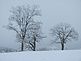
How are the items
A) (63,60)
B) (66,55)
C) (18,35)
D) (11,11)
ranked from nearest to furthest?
(63,60)
(66,55)
(18,35)
(11,11)

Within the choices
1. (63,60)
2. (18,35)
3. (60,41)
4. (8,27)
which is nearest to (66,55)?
(63,60)

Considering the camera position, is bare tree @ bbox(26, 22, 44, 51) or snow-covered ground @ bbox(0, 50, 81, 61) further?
bare tree @ bbox(26, 22, 44, 51)

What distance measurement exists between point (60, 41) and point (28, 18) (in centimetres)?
1020

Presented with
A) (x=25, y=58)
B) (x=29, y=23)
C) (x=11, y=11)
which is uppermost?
(x=11, y=11)

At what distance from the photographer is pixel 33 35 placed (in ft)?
96.5

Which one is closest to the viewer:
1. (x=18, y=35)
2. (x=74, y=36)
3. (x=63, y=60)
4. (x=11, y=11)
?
(x=63, y=60)

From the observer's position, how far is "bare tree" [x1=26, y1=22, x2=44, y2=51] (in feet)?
91.8

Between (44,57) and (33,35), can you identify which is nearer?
(44,57)

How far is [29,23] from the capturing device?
28.2m

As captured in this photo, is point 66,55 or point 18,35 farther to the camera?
point 18,35

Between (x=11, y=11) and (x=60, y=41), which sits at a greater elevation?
(x=11, y=11)

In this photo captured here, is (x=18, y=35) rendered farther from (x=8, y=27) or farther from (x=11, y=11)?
(x=11, y=11)

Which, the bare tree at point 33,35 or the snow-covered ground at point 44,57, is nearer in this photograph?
the snow-covered ground at point 44,57

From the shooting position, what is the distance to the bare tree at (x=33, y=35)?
91.8 ft
